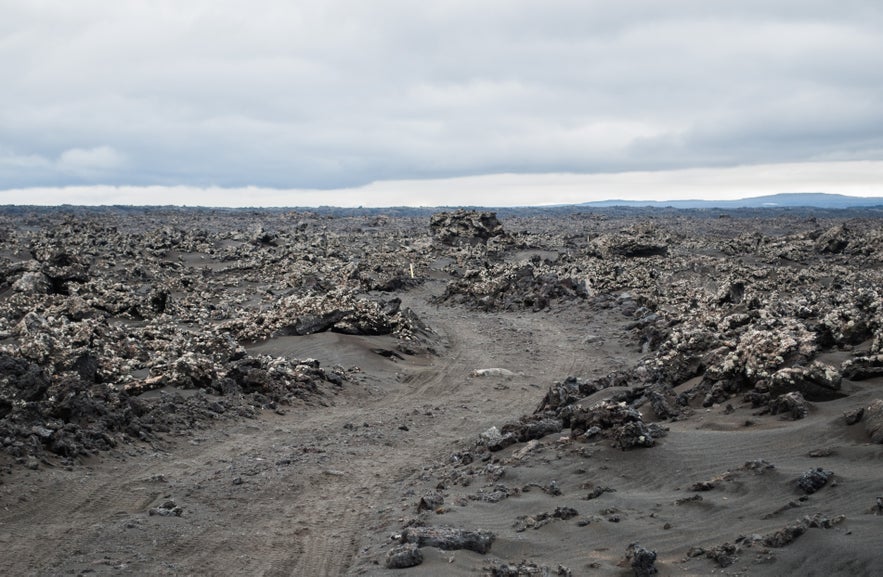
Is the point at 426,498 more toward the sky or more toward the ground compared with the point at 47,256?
more toward the ground

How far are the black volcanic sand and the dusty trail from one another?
39mm

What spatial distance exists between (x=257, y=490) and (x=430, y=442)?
2.79 metres

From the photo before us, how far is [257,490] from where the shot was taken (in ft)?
27.8

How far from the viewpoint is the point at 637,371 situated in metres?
11.5

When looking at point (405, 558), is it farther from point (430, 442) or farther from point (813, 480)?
point (430, 442)

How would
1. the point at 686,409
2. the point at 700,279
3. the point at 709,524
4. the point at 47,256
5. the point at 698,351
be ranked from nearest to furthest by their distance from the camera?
the point at 709,524 < the point at 686,409 < the point at 698,351 < the point at 47,256 < the point at 700,279

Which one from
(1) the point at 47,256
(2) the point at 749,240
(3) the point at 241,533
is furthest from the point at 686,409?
(2) the point at 749,240

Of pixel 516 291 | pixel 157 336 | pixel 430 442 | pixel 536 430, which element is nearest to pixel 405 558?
pixel 536 430

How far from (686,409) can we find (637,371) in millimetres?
2452

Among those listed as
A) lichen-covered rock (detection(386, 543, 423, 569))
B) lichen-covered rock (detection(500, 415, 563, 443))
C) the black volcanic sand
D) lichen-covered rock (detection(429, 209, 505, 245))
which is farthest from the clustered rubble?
lichen-covered rock (detection(429, 209, 505, 245))

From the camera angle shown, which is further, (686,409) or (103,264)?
(103,264)

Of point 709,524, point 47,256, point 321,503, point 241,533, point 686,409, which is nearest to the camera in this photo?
point 709,524

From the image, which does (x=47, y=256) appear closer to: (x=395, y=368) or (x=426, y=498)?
(x=395, y=368)

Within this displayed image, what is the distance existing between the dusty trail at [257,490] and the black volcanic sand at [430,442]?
0.13 ft
